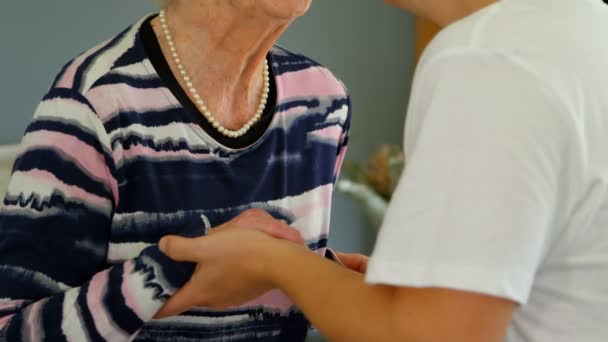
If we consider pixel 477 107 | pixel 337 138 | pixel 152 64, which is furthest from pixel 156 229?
pixel 477 107

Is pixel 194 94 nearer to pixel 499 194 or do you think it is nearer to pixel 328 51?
pixel 499 194

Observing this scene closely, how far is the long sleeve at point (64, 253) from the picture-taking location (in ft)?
2.81

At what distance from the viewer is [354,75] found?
101 inches

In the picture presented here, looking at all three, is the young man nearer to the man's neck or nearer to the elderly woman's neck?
the man's neck

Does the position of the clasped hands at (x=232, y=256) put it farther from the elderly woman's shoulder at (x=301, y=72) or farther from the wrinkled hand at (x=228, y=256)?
the elderly woman's shoulder at (x=301, y=72)

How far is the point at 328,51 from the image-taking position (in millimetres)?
2502

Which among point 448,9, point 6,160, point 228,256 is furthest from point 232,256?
point 6,160

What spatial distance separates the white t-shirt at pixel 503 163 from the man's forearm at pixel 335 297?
40 millimetres

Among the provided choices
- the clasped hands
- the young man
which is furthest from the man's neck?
the clasped hands

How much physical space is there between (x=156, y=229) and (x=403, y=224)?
0.40m

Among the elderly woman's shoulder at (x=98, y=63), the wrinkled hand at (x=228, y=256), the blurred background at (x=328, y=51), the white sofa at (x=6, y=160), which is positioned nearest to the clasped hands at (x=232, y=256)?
the wrinkled hand at (x=228, y=256)

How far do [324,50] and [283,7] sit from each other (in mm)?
1574

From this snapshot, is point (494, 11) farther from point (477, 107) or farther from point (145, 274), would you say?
point (145, 274)

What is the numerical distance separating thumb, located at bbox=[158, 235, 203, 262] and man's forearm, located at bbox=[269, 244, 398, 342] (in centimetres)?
9
